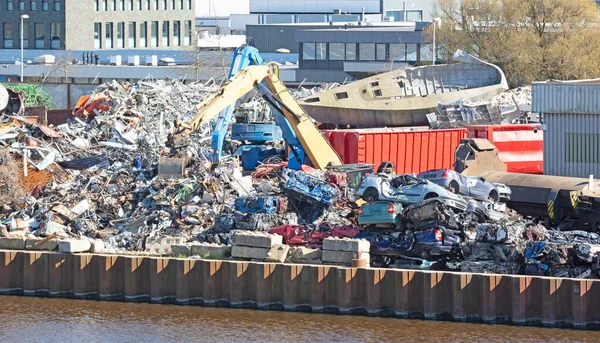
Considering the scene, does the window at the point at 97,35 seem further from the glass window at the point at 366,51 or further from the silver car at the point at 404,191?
the silver car at the point at 404,191

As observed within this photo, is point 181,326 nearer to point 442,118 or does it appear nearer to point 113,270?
point 113,270

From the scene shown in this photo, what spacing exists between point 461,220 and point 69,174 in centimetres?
1695

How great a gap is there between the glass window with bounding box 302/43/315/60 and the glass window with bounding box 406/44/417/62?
7.14 m

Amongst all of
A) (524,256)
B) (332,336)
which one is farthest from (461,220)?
(332,336)

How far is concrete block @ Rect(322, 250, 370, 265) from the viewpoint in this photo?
107ft

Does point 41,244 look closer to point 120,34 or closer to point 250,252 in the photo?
point 250,252

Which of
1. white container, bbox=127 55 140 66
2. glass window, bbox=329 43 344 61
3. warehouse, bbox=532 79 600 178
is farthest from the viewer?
white container, bbox=127 55 140 66

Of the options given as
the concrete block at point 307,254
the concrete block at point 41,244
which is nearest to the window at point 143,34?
the concrete block at point 41,244

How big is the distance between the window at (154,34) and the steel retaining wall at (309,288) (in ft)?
272

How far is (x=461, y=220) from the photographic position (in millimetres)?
33656

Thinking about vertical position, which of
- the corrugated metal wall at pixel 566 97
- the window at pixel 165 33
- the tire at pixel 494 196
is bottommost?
the tire at pixel 494 196

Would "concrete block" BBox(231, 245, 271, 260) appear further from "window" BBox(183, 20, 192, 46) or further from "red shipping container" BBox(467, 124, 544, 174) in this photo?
"window" BBox(183, 20, 192, 46)

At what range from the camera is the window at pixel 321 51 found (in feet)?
281

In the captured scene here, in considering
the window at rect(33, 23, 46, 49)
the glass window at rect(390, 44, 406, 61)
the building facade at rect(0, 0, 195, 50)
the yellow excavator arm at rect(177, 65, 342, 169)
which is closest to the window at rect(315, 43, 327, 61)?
the glass window at rect(390, 44, 406, 61)
